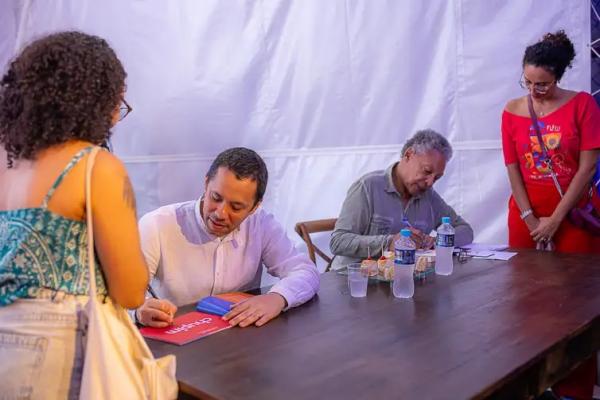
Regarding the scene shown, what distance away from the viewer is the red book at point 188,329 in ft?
5.06

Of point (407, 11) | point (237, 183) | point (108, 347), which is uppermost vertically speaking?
point (407, 11)

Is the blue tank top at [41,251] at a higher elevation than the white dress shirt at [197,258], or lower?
higher

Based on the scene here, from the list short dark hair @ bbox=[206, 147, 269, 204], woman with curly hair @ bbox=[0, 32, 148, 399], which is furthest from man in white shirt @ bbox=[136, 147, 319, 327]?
woman with curly hair @ bbox=[0, 32, 148, 399]

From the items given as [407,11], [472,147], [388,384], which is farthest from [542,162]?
[388,384]

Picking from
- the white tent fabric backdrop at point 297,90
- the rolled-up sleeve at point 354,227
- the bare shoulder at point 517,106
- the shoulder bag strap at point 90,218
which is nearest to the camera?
the shoulder bag strap at point 90,218

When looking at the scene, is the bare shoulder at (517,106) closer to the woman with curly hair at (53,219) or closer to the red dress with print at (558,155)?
the red dress with print at (558,155)

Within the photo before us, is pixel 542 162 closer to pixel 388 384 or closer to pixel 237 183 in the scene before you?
pixel 237 183

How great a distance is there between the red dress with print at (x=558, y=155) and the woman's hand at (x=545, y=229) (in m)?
0.07

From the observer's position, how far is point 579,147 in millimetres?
2811

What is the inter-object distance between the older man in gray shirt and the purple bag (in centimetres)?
41

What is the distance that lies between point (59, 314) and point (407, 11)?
9.91ft

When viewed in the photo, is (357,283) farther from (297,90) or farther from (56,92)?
(297,90)

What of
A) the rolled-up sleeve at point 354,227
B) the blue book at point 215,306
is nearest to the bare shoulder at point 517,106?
the rolled-up sleeve at point 354,227

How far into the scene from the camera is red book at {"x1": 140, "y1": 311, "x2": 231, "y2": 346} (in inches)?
60.7
